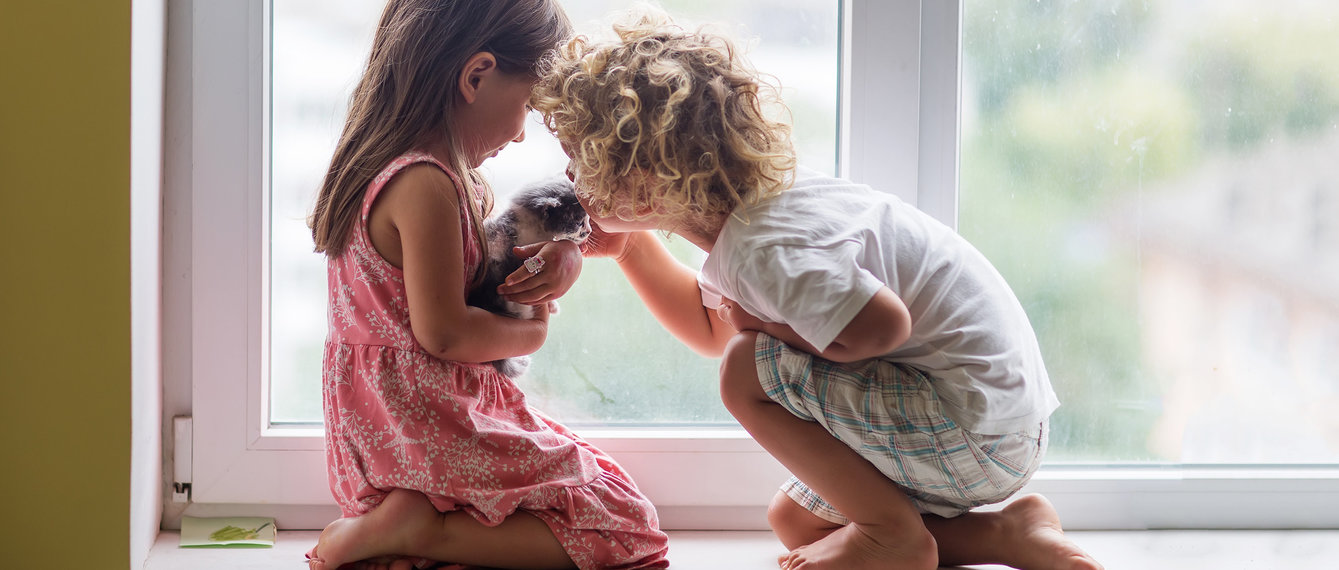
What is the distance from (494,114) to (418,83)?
0.10 metres

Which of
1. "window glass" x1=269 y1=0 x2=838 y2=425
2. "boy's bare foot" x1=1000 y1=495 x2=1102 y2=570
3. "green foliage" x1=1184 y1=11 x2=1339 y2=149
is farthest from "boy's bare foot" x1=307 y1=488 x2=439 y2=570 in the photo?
"green foliage" x1=1184 y1=11 x2=1339 y2=149

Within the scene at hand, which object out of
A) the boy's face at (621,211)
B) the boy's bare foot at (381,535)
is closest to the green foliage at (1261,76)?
the boy's face at (621,211)

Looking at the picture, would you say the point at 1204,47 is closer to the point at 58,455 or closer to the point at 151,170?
the point at 151,170

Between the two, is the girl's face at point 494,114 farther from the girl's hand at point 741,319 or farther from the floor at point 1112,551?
the floor at point 1112,551

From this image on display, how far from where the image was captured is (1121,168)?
140cm

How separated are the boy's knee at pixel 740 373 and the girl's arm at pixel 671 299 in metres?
0.20

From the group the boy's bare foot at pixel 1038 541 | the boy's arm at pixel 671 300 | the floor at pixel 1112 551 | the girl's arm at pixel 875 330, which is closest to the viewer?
the girl's arm at pixel 875 330

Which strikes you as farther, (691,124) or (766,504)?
(766,504)

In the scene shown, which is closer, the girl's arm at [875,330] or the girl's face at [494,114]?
the girl's arm at [875,330]

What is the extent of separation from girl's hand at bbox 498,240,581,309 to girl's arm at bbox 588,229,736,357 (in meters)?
0.13

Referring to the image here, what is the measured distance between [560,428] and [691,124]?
1.64ft

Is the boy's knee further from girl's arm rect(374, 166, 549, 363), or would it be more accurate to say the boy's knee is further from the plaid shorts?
girl's arm rect(374, 166, 549, 363)

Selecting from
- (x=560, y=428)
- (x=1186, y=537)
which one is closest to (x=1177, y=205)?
(x=1186, y=537)

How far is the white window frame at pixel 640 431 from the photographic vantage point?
1295mm
